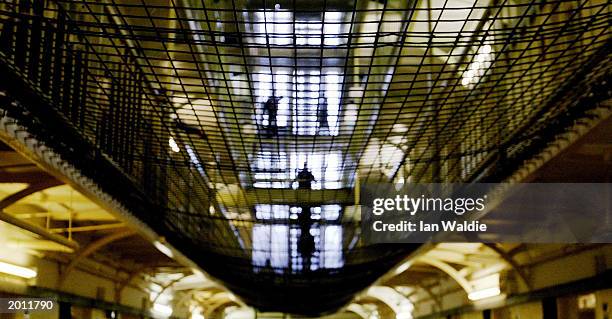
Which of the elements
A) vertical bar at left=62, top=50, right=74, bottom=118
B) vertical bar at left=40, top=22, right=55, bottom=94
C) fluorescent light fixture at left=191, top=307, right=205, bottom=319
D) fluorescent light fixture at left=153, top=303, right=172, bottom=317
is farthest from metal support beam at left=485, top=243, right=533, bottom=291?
fluorescent light fixture at left=191, top=307, right=205, bottom=319

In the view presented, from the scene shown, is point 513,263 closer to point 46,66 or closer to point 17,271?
point 17,271

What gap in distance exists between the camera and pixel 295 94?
14.1ft

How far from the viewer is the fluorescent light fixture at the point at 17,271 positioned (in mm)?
5766

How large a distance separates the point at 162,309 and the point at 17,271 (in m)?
7.21

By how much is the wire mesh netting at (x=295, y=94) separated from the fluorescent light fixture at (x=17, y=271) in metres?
1.16

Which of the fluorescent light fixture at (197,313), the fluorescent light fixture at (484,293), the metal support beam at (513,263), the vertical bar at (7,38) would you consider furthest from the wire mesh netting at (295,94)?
the fluorescent light fixture at (197,313)

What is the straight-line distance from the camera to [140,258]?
396 inches

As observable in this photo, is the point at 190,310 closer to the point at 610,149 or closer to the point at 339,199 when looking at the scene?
the point at 339,199

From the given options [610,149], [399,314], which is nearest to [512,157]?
[610,149]

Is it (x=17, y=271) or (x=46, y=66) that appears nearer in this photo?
(x=46, y=66)

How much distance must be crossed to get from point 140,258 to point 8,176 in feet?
19.0

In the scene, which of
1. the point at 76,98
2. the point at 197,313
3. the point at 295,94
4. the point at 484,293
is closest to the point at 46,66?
the point at 76,98

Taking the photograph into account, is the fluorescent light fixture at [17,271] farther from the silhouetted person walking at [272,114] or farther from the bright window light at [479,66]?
the bright window light at [479,66]

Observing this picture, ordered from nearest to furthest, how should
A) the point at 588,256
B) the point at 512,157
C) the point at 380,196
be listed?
the point at 512,157, the point at 588,256, the point at 380,196
